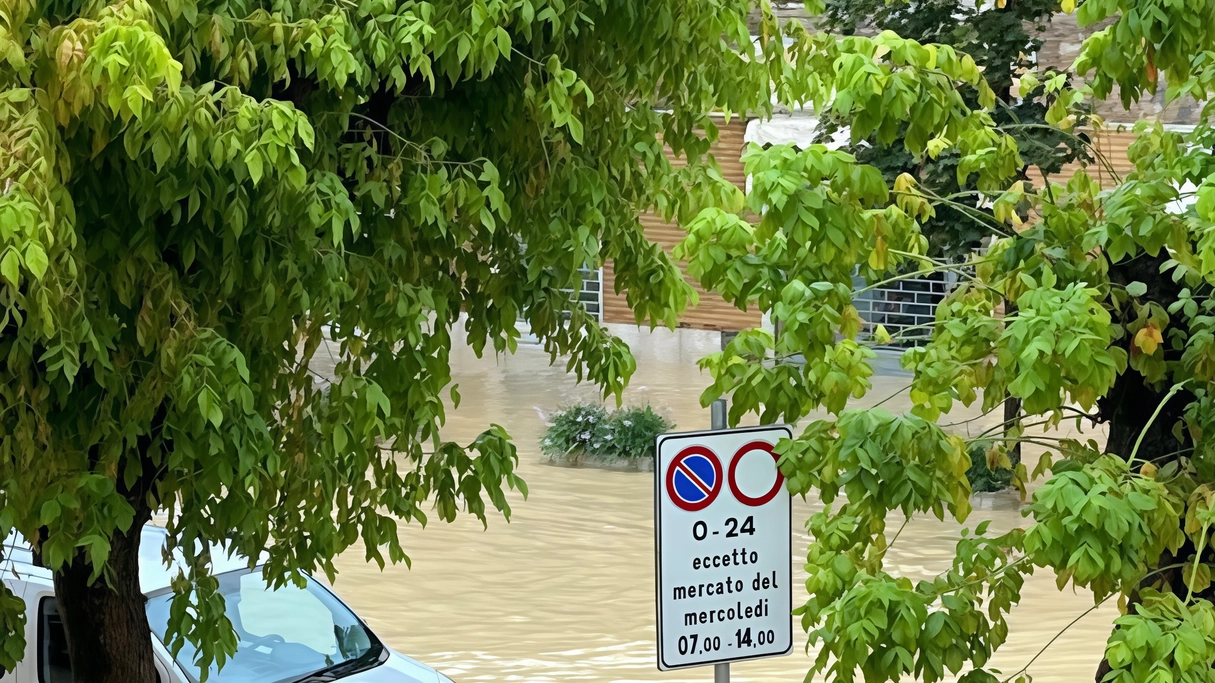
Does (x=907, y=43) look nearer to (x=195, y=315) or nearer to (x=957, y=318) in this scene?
(x=957, y=318)

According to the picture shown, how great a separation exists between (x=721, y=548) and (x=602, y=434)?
14480 millimetres

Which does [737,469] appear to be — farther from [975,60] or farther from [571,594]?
[975,60]

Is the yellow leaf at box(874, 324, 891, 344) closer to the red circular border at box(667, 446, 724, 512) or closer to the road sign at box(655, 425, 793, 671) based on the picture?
the road sign at box(655, 425, 793, 671)

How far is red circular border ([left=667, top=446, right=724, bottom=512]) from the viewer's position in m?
4.70

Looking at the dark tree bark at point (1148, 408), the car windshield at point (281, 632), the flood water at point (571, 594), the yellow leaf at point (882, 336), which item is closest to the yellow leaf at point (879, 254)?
the yellow leaf at point (882, 336)

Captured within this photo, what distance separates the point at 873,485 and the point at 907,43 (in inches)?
52.6

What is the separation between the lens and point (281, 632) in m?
8.19

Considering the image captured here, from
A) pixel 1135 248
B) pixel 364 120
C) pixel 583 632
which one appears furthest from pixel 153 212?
pixel 583 632

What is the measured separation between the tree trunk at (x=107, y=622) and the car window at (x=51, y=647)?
1408 mm

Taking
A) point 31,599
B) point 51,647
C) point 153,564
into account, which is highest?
point 153,564

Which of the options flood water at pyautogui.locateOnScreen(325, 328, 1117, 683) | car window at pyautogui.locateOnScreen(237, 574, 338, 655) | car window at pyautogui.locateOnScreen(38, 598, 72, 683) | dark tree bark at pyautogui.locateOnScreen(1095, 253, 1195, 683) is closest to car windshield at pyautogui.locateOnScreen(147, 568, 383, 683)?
car window at pyautogui.locateOnScreen(237, 574, 338, 655)

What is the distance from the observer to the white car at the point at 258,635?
7.92 meters

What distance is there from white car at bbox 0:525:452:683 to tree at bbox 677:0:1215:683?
3.65 m

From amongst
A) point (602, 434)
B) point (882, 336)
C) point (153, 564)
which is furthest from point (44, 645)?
point (602, 434)
